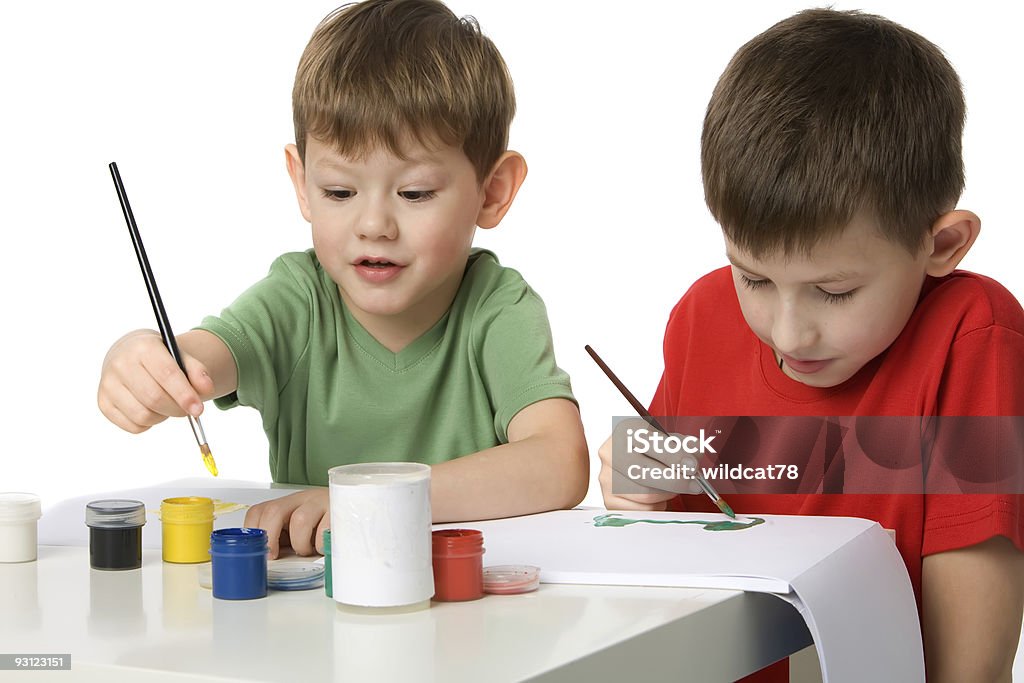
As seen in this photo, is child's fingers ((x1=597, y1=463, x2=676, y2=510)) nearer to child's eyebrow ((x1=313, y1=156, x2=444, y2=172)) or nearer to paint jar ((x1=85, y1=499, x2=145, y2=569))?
child's eyebrow ((x1=313, y1=156, x2=444, y2=172))

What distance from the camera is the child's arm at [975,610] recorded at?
111 cm

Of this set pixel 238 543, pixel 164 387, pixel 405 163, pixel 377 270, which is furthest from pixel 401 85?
pixel 238 543

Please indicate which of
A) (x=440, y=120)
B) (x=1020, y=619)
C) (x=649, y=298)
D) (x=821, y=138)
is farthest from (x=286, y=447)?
(x=649, y=298)

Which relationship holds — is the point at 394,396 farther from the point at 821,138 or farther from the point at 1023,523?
the point at 1023,523

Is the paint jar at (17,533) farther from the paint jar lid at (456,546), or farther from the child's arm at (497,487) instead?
the paint jar lid at (456,546)

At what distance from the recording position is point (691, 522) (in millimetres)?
1032

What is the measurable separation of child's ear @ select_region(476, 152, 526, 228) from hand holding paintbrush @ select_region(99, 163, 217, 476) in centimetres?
45

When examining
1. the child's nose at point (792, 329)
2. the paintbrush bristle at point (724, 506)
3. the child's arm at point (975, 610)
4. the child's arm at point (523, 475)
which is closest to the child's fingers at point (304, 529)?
the child's arm at point (523, 475)

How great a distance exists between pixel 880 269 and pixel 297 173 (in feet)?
2.10

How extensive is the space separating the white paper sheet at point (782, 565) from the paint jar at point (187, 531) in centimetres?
20

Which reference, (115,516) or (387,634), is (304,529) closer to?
(115,516)

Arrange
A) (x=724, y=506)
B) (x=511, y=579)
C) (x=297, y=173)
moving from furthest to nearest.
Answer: (x=297, y=173)
(x=724, y=506)
(x=511, y=579)

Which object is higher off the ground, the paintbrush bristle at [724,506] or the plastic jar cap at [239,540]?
the plastic jar cap at [239,540]

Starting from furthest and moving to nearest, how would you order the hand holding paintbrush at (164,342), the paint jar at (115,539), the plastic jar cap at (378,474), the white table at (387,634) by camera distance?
1. the hand holding paintbrush at (164,342)
2. the paint jar at (115,539)
3. the plastic jar cap at (378,474)
4. the white table at (387,634)
